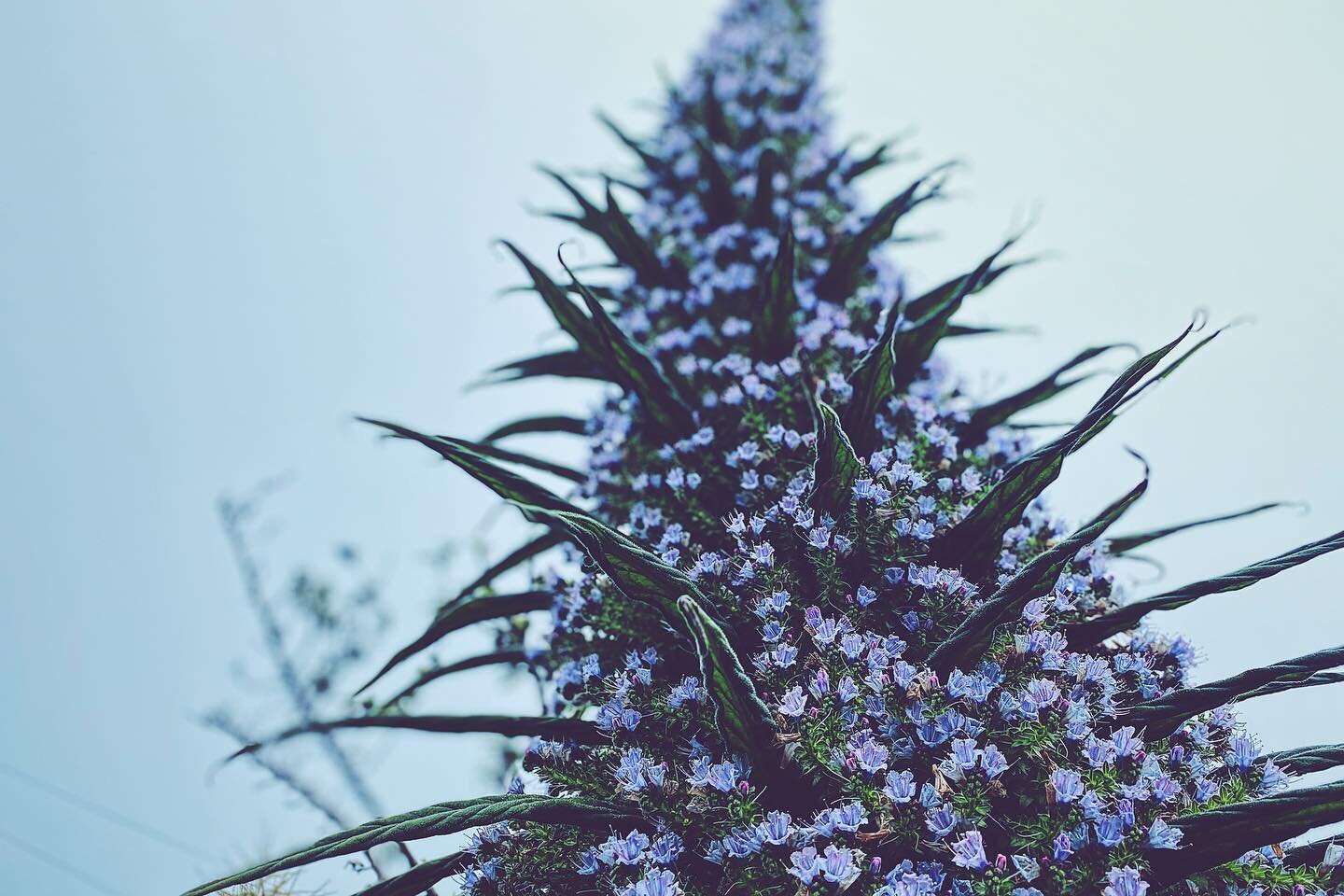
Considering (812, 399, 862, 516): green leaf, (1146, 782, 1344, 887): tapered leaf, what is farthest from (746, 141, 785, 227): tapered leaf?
(1146, 782, 1344, 887): tapered leaf

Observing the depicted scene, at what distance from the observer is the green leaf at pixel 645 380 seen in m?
3.22

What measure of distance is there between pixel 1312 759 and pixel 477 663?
277cm

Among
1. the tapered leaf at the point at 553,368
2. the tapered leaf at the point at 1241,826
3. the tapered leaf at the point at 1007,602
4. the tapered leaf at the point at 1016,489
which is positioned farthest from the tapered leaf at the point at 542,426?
the tapered leaf at the point at 1241,826

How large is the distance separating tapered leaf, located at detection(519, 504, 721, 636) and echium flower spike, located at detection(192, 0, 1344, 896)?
0.01 metres

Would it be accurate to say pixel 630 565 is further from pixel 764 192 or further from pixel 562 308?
Answer: pixel 764 192

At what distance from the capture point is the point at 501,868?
2268mm

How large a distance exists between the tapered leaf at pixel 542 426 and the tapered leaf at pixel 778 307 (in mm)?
1023

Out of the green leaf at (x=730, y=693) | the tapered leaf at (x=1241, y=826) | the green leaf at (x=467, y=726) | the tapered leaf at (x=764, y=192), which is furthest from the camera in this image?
the tapered leaf at (x=764, y=192)

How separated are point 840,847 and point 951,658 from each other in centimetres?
60

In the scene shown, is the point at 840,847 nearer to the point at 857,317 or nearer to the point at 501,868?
the point at 501,868

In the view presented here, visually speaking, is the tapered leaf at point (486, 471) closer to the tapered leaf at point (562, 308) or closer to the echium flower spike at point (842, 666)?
the echium flower spike at point (842, 666)

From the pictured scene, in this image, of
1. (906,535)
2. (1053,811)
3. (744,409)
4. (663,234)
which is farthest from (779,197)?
(1053,811)

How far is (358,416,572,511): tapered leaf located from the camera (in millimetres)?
2682

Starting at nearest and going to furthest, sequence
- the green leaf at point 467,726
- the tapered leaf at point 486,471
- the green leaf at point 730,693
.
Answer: the green leaf at point 730,693
the green leaf at point 467,726
the tapered leaf at point 486,471
